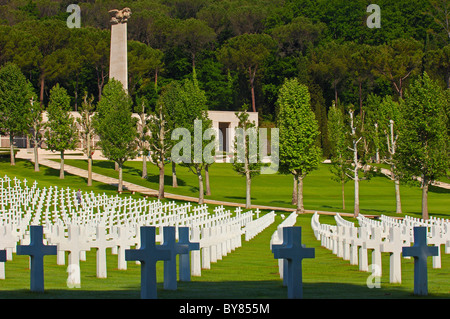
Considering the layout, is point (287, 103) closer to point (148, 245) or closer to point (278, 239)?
point (278, 239)

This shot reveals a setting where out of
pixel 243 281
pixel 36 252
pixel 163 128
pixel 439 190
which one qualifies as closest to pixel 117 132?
pixel 163 128

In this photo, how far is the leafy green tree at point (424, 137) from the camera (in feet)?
153

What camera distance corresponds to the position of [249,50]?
11756 centimetres

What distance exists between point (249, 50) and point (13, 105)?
51.2 meters

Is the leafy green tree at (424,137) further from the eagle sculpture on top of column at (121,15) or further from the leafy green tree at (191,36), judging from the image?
the leafy green tree at (191,36)

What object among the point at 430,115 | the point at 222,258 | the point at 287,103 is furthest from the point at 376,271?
the point at 287,103

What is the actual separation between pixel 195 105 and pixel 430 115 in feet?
67.3

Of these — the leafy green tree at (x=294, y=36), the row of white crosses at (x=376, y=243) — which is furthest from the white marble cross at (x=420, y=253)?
the leafy green tree at (x=294, y=36)

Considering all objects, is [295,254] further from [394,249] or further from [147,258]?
[394,249]

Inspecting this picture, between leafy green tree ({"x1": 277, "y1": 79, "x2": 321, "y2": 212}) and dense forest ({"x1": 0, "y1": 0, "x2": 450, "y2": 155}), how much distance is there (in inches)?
1425

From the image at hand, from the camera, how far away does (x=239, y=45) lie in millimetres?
118562

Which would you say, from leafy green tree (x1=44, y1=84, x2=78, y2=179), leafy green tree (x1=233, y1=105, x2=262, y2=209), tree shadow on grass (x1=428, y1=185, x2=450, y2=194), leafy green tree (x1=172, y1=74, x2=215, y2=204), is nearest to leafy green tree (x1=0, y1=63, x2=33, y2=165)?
leafy green tree (x1=44, y1=84, x2=78, y2=179)

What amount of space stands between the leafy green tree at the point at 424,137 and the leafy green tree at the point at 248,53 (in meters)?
69.0

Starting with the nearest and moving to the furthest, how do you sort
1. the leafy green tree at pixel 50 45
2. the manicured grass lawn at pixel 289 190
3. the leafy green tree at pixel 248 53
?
the manicured grass lawn at pixel 289 190 → the leafy green tree at pixel 50 45 → the leafy green tree at pixel 248 53
